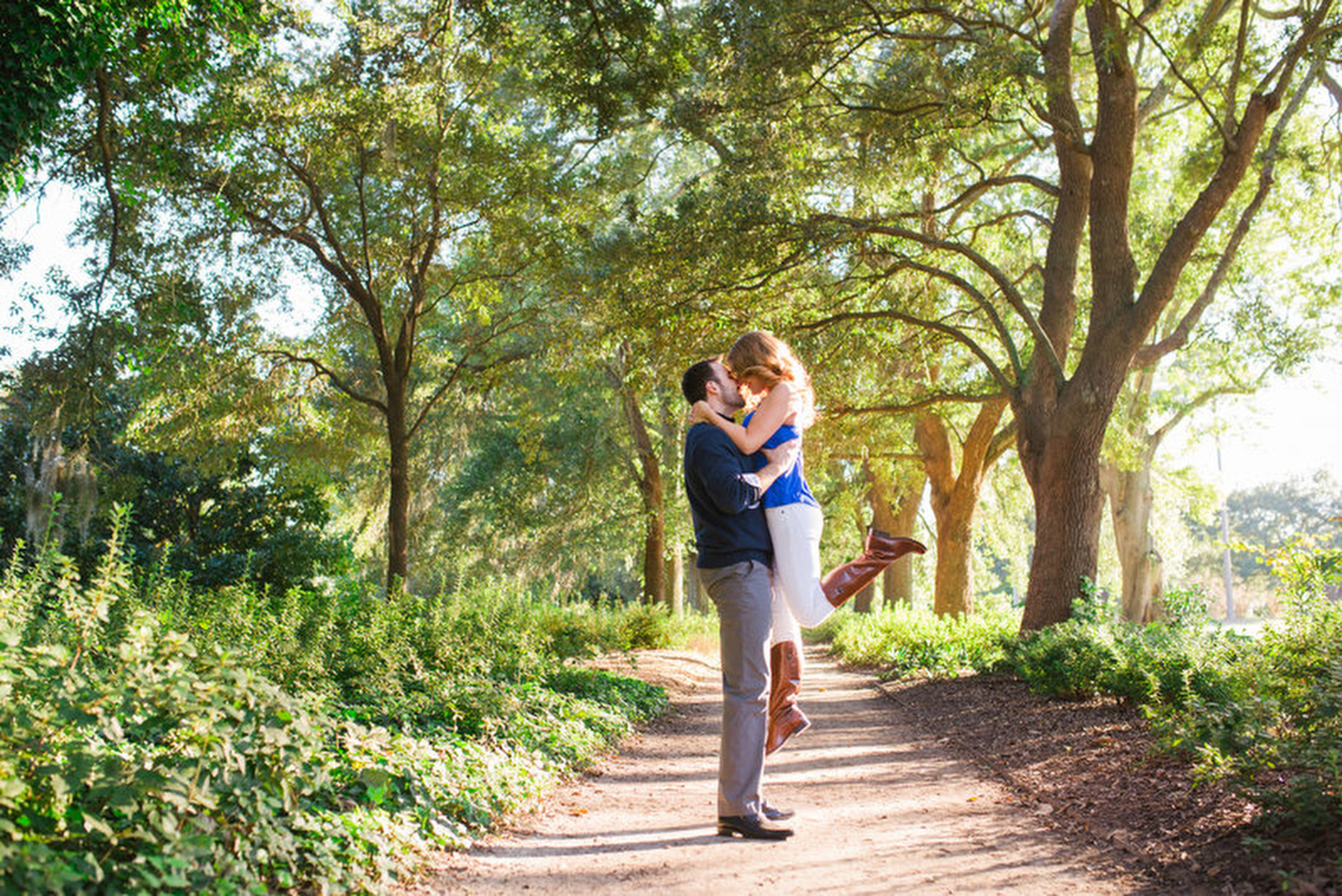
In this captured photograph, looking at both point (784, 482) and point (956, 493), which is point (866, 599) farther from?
point (784, 482)

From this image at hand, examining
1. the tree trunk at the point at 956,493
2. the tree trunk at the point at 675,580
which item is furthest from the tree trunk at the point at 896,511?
the tree trunk at the point at 675,580

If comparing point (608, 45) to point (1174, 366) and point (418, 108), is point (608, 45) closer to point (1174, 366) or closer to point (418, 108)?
point (418, 108)

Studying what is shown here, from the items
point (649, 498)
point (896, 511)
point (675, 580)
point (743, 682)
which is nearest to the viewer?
point (743, 682)

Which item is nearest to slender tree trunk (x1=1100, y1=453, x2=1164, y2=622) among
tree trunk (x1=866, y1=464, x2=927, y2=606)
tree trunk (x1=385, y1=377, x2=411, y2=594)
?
tree trunk (x1=866, y1=464, x2=927, y2=606)

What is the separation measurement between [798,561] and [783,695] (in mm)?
771

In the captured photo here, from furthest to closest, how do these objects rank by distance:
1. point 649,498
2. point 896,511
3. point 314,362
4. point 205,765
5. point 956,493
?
point 896,511, point 649,498, point 956,493, point 314,362, point 205,765

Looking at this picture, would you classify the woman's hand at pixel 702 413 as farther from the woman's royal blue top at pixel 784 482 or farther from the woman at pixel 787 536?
the woman's royal blue top at pixel 784 482

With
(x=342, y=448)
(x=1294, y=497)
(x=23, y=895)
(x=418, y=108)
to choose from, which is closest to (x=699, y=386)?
(x=23, y=895)

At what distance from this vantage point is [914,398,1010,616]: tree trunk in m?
18.1

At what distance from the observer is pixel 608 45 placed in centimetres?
1086

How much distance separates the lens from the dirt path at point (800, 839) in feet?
12.4

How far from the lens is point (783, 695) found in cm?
482

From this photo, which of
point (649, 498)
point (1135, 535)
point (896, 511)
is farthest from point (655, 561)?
point (1135, 535)

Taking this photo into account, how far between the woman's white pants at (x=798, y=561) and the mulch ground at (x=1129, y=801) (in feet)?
5.32
